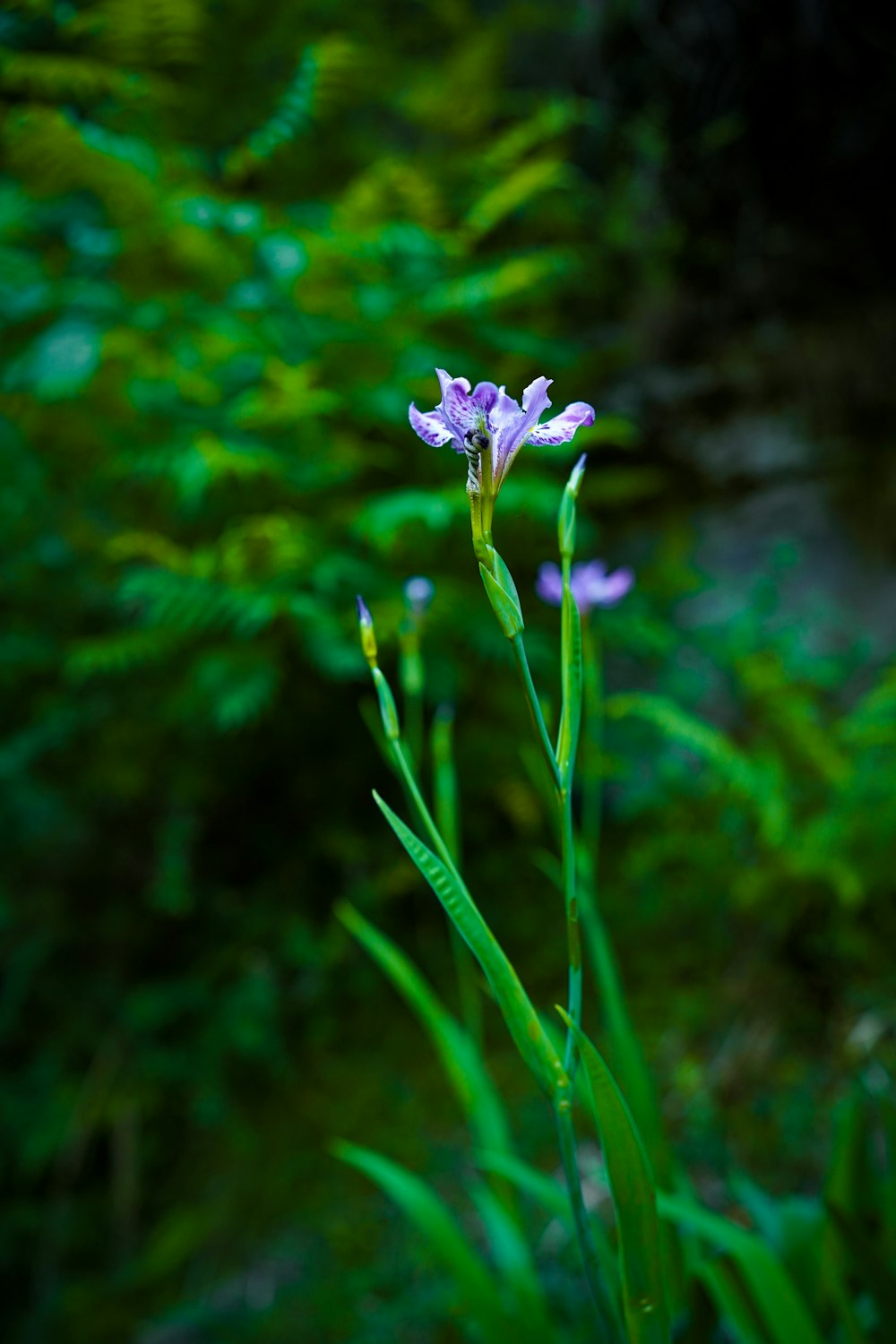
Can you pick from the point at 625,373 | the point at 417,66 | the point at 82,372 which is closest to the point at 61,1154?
the point at 82,372

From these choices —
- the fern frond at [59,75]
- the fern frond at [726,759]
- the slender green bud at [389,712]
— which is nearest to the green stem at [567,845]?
the slender green bud at [389,712]

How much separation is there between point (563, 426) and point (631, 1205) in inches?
20.0

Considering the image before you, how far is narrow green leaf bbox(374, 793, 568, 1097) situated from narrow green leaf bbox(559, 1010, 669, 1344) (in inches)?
1.1

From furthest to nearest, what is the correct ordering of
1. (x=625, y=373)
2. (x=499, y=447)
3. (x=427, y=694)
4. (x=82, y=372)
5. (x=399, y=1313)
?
1. (x=625, y=373)
2. (x=427, y=694)
3. (x=82, y=372)
4. (x=399, y=1313)
5. (x=499, y=447)

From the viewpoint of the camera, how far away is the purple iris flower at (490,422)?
48 cm

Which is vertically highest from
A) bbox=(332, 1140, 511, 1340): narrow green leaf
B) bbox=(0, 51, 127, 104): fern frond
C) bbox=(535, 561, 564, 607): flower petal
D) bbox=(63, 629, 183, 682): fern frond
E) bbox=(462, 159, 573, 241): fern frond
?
bbox=(0, 51, 127, 104): fern frond

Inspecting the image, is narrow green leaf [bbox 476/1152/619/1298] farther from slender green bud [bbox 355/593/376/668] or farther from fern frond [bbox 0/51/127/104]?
fern frond [bbox 0/51/127/104]

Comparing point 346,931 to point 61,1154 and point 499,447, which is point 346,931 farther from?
point 499,447

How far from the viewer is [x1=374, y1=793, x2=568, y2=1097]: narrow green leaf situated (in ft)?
1.72

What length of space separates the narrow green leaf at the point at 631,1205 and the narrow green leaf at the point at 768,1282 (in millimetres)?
165

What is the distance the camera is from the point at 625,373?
2.08 metres

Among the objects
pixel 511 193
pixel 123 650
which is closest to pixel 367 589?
pixel 123 650

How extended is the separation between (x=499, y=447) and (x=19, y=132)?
162cm

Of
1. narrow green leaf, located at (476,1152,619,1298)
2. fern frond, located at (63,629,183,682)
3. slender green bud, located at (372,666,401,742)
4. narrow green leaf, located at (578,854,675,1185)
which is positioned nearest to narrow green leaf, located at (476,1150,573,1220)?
narrow green leaf, located at (476,1152,619,1298)
